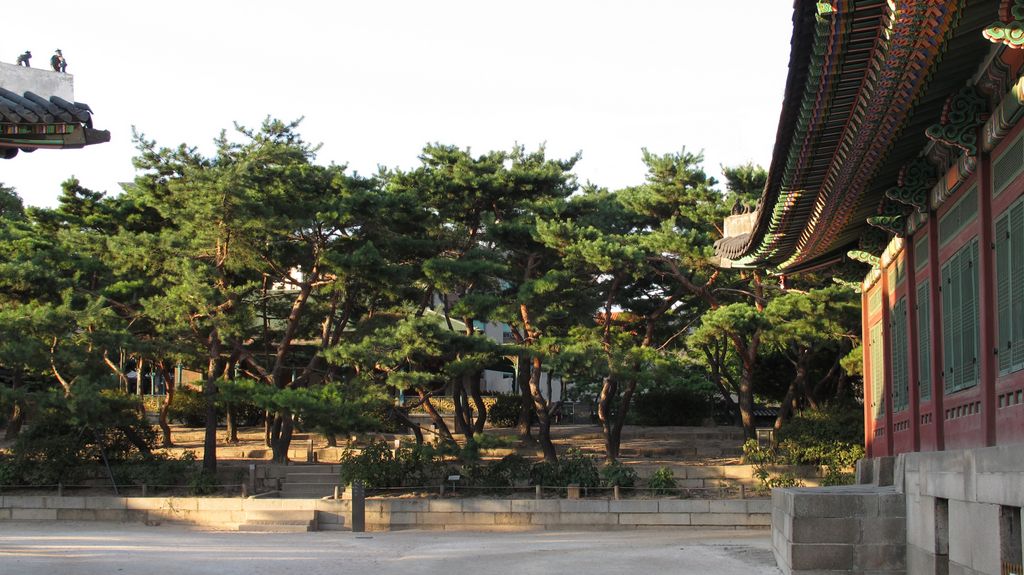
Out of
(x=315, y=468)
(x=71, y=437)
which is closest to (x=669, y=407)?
(x=315, y=468)

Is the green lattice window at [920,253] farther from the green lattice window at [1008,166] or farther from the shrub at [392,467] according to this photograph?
the shrub at [392,467]

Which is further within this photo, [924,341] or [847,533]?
[924,341]

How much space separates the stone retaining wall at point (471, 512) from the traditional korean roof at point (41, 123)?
1494cm

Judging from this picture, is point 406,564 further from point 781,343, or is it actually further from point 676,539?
point 781,343

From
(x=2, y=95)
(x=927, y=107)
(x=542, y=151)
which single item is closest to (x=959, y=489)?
(x=927, y=107)

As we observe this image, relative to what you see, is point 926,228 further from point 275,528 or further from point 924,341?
point 275,528

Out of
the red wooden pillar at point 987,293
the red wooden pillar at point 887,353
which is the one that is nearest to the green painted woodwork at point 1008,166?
the red wooden pillar at point 987,293

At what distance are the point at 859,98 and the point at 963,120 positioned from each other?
93 centimetres

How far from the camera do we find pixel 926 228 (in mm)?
12016

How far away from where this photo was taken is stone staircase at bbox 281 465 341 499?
90.9ft

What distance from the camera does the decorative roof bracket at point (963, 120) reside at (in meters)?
8.85

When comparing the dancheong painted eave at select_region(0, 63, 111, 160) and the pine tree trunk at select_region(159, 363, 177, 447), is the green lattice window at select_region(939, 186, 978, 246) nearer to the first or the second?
the dancheong painted eave at select_region(0, 63, 111, 160)

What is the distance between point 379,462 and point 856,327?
469 inches

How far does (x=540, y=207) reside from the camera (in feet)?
96.4
